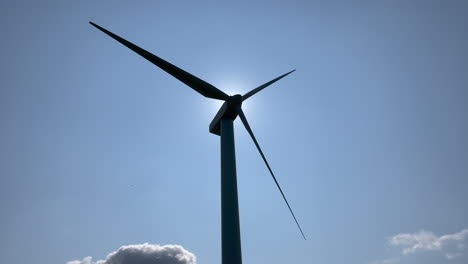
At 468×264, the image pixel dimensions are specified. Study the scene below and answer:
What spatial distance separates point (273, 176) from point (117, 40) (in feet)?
70.9

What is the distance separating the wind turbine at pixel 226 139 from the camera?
2359cm

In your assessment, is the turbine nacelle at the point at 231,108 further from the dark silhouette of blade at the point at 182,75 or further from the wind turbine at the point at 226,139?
the dark silhouette of blade at the point at 182,75

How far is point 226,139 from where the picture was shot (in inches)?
1142

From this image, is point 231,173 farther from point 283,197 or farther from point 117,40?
point 117,40

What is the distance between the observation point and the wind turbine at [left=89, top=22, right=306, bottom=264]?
929 inches

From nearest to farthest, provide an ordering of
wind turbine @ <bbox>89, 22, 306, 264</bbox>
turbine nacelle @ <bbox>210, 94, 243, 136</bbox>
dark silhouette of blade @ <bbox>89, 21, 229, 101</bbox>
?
wind turbine @ <bbox>89, 22, 306, 264</bbox>
dark silhouette of blade @ <bbox>89, 21, 229, 101</bbox>
turbine nacelle @ <bbox>210, 94, 243, 136</bbox>

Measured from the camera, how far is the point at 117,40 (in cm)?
2612

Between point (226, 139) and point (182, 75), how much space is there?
8117 mm

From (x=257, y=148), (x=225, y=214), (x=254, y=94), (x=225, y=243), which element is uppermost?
(x=254, y=94)

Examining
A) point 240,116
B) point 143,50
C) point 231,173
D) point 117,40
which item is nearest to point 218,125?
point 240,116

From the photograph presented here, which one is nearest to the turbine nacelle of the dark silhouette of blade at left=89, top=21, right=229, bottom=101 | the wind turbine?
the wind turbine

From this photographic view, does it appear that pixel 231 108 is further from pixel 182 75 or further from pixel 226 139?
pixel 182 75

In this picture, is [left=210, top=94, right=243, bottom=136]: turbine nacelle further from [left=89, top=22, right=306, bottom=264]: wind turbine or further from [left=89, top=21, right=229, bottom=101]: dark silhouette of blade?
[left=89, top=21, right=229, bottom=101]: dark silhouette of blade

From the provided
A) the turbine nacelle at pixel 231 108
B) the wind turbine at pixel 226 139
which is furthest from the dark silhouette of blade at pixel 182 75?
the turbine nacelle at pixel 231 108
